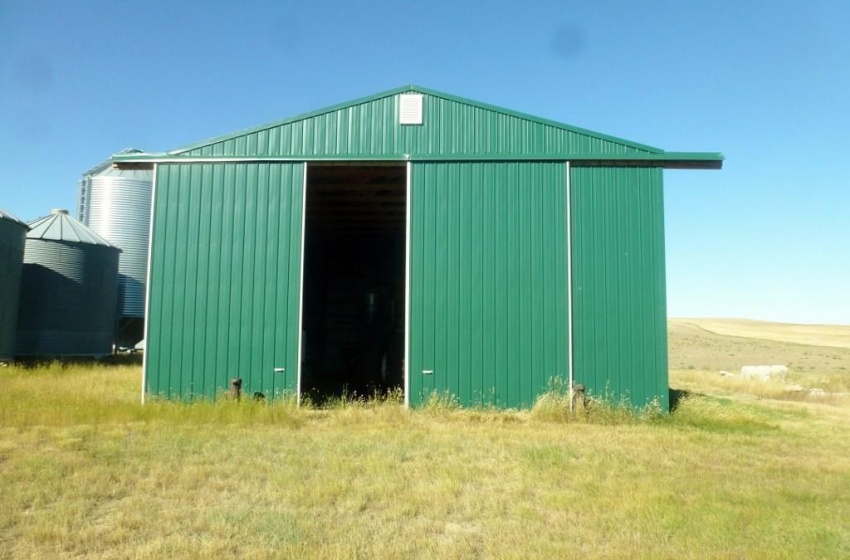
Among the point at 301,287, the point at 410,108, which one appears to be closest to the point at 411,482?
the point at 301,287

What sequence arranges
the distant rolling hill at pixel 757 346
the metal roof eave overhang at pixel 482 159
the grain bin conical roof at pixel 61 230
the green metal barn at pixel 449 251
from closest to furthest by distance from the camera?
the green metal barn at pixel 449 251
the metal roof eave overhang at pixel 482 159
the grain bin conical roof at pixel 61 230
the distant rolling hill at pixel 757 346

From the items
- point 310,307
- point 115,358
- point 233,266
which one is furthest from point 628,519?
point 115,358

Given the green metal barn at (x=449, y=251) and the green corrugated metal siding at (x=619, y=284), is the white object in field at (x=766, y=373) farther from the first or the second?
the green metal barn at (x=449, y=251)

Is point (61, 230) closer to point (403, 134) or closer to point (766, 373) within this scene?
point (403, 134)

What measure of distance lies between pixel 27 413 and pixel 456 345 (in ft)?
23.3

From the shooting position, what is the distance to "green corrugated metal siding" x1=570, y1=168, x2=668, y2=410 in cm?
1238

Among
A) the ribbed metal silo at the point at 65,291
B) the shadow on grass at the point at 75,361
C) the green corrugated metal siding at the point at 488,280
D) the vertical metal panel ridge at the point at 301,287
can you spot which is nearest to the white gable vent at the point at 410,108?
the green corrugated metal siding at the point at 488,280

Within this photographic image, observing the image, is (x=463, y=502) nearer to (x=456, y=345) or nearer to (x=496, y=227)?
(x=456, y=345)

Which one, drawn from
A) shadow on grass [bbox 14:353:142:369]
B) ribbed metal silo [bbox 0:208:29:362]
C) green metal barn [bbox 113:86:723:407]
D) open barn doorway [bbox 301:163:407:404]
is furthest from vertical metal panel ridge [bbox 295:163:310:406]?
ribbed metal silo [bbox 0:208:29:362]

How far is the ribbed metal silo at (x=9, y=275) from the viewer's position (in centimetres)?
2098

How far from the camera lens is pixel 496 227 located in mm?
12797

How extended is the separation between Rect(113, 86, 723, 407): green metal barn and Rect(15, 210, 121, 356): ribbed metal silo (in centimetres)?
1364

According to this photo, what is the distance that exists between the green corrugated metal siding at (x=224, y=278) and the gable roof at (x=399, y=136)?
0.38 metres

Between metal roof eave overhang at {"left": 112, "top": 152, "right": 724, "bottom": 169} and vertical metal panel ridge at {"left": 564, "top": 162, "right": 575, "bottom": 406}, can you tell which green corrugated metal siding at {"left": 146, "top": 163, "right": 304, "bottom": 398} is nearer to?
metal roof eave overhang at {"left": 112, "top": 152, "right": 724, "bottom": 169}
